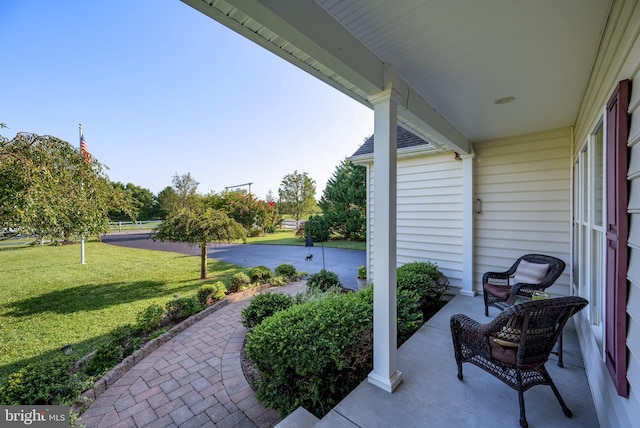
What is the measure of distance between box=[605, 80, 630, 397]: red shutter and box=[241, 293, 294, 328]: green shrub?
3.33 metres

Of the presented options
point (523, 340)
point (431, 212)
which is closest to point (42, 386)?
point (523, 340)

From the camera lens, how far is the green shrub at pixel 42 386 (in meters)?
1.95

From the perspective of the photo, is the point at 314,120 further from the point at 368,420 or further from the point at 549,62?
the point at 368,420

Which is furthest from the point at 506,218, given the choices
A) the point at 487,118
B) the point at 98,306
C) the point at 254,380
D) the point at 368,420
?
the point at 98,306

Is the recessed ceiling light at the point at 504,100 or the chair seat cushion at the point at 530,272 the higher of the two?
the recessed ceiling light at the point at 504,100

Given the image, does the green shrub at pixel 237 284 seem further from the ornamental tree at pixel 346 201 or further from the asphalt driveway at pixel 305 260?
the ornamental tree at pixel 346 201

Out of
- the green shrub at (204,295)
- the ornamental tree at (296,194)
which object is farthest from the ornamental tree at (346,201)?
the green shrub at (204,295)

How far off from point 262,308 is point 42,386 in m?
2.21

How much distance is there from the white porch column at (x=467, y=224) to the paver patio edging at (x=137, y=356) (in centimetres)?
457

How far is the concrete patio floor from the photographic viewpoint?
6.08 feet

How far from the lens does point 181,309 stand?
4547 millimetres

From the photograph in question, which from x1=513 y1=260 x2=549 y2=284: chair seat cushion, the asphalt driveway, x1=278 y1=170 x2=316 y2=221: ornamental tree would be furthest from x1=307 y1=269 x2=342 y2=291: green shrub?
x1=278 y1=170 x2=316 y2=221: ornamental tree

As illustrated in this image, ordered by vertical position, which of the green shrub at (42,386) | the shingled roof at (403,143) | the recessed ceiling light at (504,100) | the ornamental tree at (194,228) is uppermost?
the shingled roof at (403,143)

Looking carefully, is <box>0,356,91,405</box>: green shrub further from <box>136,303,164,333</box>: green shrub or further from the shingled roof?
the shingled roof
